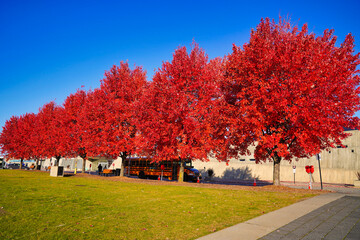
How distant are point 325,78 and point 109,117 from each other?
20.6 meters

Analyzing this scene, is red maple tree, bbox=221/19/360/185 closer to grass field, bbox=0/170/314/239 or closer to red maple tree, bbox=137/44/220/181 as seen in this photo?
red maple tree, bbox=137/44/220/181

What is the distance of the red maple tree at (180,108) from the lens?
65.3ft

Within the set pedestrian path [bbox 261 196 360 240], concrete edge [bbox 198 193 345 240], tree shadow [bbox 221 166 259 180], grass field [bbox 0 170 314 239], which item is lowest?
tree shadow [bbox 221 166 259 180]

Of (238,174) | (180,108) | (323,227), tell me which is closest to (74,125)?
(180,108)

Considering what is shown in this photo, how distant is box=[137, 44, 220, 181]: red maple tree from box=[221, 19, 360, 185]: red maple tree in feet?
10.1

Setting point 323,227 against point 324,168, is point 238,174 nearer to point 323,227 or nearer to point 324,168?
point 324,168

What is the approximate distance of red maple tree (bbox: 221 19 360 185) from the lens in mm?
14570

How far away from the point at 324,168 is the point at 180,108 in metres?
29.9

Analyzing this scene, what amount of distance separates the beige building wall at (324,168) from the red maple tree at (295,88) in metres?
23.0

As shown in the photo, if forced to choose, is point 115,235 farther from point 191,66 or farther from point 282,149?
point 191,66

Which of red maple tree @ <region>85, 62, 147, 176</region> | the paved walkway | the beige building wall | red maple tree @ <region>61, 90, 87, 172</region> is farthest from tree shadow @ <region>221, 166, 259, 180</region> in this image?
the paved walkway

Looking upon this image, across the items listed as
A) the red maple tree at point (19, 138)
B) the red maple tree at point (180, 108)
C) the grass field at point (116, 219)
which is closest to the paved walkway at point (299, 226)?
the grass field at point (116, 219)

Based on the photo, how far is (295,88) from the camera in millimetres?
14797

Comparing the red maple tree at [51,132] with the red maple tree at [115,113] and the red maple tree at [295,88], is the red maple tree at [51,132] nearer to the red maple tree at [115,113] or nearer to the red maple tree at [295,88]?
the red maple tree at [115,113]
